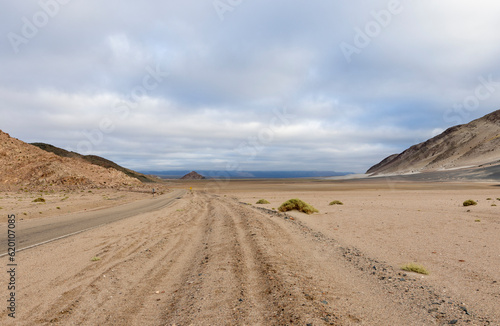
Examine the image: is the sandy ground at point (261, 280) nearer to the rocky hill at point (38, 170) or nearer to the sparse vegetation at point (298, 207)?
the sparse vegetation at point (298, 207)

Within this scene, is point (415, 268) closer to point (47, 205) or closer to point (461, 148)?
point (47, 205)

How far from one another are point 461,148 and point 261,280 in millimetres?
183239

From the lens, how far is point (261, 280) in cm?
724

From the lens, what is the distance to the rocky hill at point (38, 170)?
64.1m

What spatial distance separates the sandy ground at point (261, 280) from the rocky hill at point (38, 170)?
6333cm

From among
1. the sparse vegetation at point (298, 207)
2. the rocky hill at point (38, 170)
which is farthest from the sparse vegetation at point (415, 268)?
the rocky hill at point (38, 170)

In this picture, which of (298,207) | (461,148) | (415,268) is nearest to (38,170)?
(298,207)

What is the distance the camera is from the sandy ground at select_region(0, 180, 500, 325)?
18.2 feet

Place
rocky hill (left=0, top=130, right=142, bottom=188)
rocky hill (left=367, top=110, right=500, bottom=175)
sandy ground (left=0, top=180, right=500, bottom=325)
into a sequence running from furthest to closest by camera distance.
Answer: rocky hill (left=367, top=110, right=500, bottom=175)
rocky hill (left=0, top=130, right=142, bottom=188)
sandy ground (left=0, top=180, right=500, bottom=325)

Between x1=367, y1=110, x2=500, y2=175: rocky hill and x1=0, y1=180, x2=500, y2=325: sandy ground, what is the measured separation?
141147 millimetres

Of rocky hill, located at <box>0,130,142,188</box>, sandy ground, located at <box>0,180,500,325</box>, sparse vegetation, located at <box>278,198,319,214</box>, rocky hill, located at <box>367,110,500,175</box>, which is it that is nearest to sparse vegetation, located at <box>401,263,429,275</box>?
sandy ground, located at <box>0,180,500,325</box>

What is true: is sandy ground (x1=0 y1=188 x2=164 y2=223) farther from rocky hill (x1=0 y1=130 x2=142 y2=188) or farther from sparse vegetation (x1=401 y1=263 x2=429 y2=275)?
sparse vegetation (x1=401 y1=263 x2=429 y2=275)

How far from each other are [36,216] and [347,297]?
997 inches

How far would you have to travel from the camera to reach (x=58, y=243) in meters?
12.4
